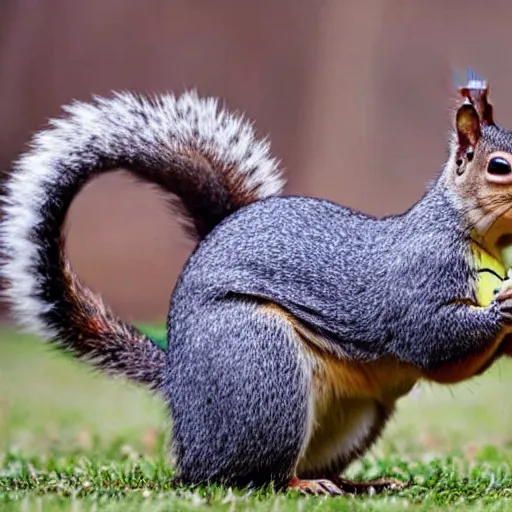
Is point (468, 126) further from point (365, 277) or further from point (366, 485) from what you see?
point (366, 485)

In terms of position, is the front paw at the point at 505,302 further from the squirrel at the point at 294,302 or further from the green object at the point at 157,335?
the green object at the point at 157,335

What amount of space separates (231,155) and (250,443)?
1087 mm

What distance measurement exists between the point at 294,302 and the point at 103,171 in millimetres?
833

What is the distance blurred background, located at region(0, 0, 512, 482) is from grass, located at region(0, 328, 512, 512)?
1400 mm

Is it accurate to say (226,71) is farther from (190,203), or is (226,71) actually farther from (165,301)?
(190,203)

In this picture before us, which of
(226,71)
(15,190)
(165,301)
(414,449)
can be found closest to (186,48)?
(226,71)

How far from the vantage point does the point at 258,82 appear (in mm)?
9453

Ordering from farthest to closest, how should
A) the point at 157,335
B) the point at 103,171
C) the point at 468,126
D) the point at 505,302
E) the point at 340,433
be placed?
the point at 157,335
the point at 103,171
the point at 340,433
the point at 468,126
the point at 505,302

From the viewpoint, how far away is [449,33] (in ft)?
29.8

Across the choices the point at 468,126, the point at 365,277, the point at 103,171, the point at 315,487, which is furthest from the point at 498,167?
the point at 103,171

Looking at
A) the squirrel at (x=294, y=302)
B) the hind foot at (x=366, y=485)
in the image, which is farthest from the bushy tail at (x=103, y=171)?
the hind foot at (x=366, y=485)

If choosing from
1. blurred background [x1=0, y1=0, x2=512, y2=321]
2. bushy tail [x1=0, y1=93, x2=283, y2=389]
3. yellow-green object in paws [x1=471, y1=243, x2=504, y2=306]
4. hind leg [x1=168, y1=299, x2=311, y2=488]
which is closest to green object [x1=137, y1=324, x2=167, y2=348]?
bushy tail [x1=0, y1=93, x2=283, y2=389]

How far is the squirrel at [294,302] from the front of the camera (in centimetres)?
307

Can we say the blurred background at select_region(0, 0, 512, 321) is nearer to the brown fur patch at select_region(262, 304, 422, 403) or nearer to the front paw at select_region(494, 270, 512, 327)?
the brown fur patch at select_region(262, 304, 422, 403)
